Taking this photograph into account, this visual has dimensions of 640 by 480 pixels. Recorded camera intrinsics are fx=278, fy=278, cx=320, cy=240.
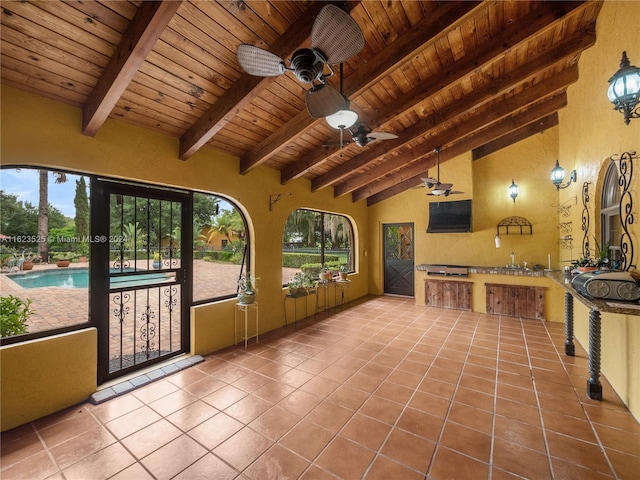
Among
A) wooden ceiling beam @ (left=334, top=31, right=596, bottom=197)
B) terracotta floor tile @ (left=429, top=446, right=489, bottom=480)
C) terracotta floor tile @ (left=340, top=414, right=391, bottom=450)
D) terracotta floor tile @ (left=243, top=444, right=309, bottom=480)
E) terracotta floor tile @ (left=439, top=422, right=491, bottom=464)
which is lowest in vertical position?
terracotta floor tile @ (left=243, top=444, right=309, bottom=480)

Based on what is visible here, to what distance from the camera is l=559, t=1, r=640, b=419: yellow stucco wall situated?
233 cm

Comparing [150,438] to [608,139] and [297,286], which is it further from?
[608,139]

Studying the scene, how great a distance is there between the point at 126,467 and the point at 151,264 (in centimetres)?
207

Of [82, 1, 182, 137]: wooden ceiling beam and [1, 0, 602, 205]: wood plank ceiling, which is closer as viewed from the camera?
[82, 1, 182, 137]: wooden ceiling beam

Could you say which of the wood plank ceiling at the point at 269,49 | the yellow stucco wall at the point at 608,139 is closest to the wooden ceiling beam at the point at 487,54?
the wood plank ceiling at the point at 269,49

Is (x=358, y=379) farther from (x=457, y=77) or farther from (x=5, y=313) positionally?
(x=457, y=77)

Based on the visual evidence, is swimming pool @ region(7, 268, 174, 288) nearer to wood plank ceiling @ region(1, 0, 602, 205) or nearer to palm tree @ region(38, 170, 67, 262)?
palm tree @ region(38, 170, 67, 262)

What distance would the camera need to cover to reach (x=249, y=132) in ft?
12.0

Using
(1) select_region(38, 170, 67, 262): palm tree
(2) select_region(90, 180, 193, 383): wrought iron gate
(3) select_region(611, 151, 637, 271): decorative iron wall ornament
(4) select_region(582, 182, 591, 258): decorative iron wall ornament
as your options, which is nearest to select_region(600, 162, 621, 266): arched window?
(3) select_region(611, 151, 637, 271): decorative iron wall ornament

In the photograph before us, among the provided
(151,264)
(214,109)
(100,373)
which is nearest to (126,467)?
(100,373)

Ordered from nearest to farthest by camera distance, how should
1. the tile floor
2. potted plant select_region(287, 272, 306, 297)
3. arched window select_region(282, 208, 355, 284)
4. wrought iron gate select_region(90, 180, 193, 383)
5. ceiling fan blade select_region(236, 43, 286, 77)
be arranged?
ceiling fan blade select_region(236, 43, 286, 77) → the tile floor → wrought iron gate select_region(90, 180, 193, 383) → potted plant select_region(287, 272, 306, 297) → arched window select_region(282, 208, 355, 284)

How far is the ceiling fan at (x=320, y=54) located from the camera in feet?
4.94

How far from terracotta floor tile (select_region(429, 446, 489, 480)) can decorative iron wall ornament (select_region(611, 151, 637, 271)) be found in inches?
83.8

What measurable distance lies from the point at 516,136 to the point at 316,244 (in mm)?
4902
